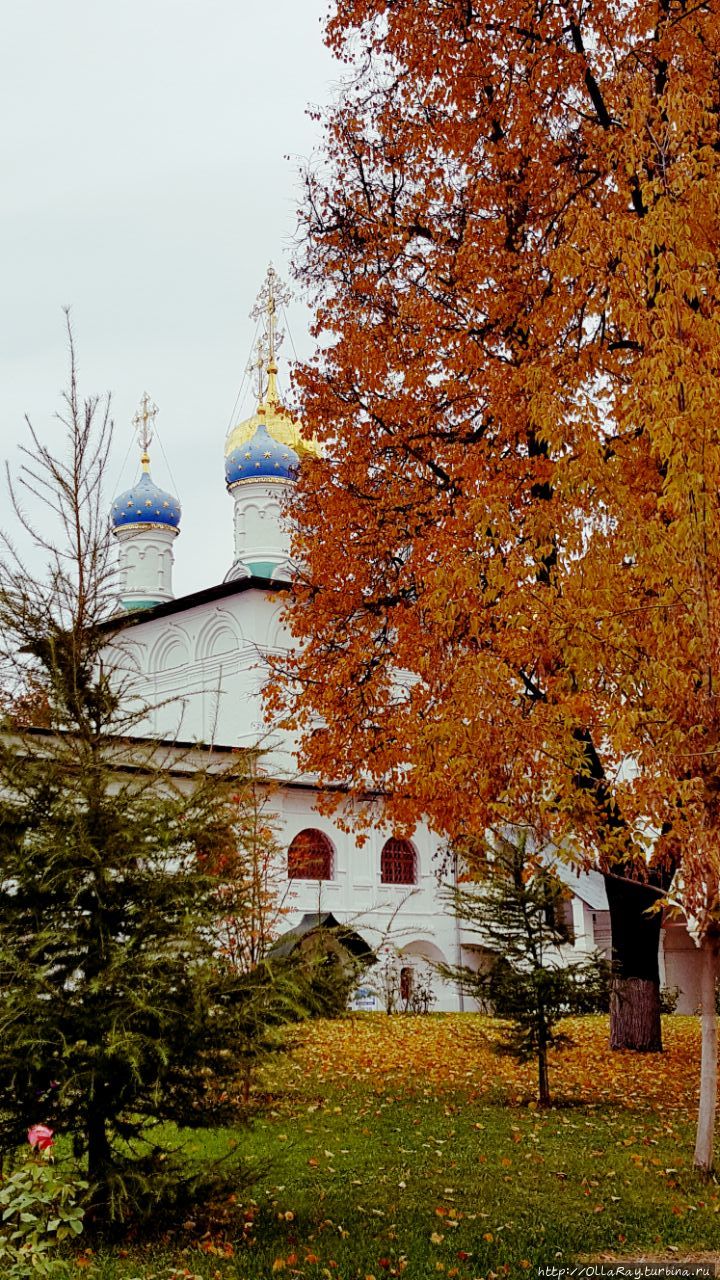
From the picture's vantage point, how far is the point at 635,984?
39.6 ft

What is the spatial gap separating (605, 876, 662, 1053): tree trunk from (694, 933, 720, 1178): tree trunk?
4.84m

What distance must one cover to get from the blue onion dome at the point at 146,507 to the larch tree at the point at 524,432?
2567 cm

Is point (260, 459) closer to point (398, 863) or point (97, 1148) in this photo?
point (398, 863)

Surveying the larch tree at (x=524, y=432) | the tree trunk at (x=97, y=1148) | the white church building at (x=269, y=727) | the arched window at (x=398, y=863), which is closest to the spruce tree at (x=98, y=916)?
the tree trunk at (x=97, y=1148)

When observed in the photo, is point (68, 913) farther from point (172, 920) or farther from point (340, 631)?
point (340, 631)

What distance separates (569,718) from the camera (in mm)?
8156

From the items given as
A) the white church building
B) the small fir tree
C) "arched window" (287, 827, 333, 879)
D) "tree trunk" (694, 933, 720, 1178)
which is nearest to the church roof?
the white church building

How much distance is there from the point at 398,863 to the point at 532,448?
1753 centimetres

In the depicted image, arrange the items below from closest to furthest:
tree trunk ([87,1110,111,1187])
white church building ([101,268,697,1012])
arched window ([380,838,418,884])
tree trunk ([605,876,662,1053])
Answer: tree trunk ([87,1110,111,1187]) → tree trunk ([605,876,662,1053]) → white church building ([101,268,697,1012]) → arched window ([380,838,418,884])

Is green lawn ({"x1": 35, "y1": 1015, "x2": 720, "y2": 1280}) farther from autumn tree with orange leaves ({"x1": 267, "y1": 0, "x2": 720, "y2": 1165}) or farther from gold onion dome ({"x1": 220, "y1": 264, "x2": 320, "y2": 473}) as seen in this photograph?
gold onion dome ({"x1": 220, "y1": 264, "x2": 320, "y2": 473})

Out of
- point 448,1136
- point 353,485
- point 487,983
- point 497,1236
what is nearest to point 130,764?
point 497,1236

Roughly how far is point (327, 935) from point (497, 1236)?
1.63m

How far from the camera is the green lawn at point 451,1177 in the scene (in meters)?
5.60

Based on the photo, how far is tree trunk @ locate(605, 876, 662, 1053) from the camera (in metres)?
12.0
